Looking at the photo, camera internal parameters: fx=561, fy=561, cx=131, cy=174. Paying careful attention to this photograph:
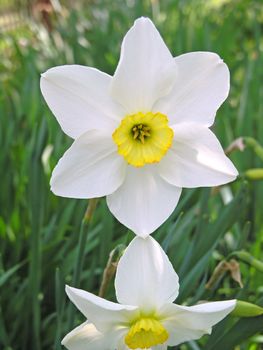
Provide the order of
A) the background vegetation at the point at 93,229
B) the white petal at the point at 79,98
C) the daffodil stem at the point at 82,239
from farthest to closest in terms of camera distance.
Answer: the background vegetation at the point at 93,229
the daffodil stem at the point at 82,239
the white petal at the point at 79,98

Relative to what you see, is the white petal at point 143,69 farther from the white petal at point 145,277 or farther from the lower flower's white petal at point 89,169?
the white petal at point 145,277

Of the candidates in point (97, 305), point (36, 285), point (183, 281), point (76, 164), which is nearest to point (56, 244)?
point (36, 285)

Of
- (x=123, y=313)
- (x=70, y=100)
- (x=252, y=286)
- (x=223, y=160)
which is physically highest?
(x=70, y=100)

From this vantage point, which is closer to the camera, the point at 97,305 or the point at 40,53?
the point at 97,305

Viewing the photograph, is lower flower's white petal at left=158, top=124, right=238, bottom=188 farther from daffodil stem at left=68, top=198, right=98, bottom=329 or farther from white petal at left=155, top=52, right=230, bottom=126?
daffodil stem at left=68, top=198, right=98, bottom=329

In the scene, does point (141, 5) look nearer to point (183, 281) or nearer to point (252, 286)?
point (252, 286)

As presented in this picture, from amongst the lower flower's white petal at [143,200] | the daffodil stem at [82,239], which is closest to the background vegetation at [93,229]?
the daffodil stem at [82,239]

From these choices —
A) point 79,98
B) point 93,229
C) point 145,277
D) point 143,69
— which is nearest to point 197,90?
point 143,69
